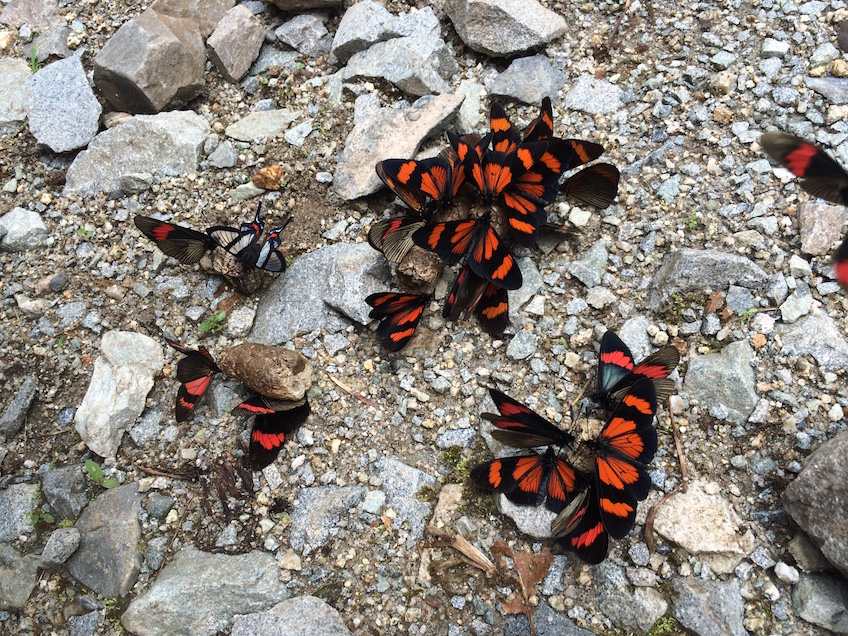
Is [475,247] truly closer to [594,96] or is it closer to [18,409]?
[594,96]

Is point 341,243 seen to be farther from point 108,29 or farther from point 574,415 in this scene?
point 108,29

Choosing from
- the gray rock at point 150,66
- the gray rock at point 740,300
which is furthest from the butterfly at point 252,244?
the gray rock at point 740,300

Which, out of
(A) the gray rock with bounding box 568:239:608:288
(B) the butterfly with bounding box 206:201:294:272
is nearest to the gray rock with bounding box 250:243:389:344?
(B) the butterfly with bounding box 206:201:294:272

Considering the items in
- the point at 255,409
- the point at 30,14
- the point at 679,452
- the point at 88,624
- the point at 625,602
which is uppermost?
the point at 30,14

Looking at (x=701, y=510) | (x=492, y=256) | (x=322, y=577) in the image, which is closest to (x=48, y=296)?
(x=322, y=577)

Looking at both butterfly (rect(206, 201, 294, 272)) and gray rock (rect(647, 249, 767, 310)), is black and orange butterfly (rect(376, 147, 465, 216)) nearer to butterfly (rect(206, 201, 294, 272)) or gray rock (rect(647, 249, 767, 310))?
butterfly (rect(206, 201, 294, 272))

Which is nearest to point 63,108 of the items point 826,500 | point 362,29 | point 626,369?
point 362,29
